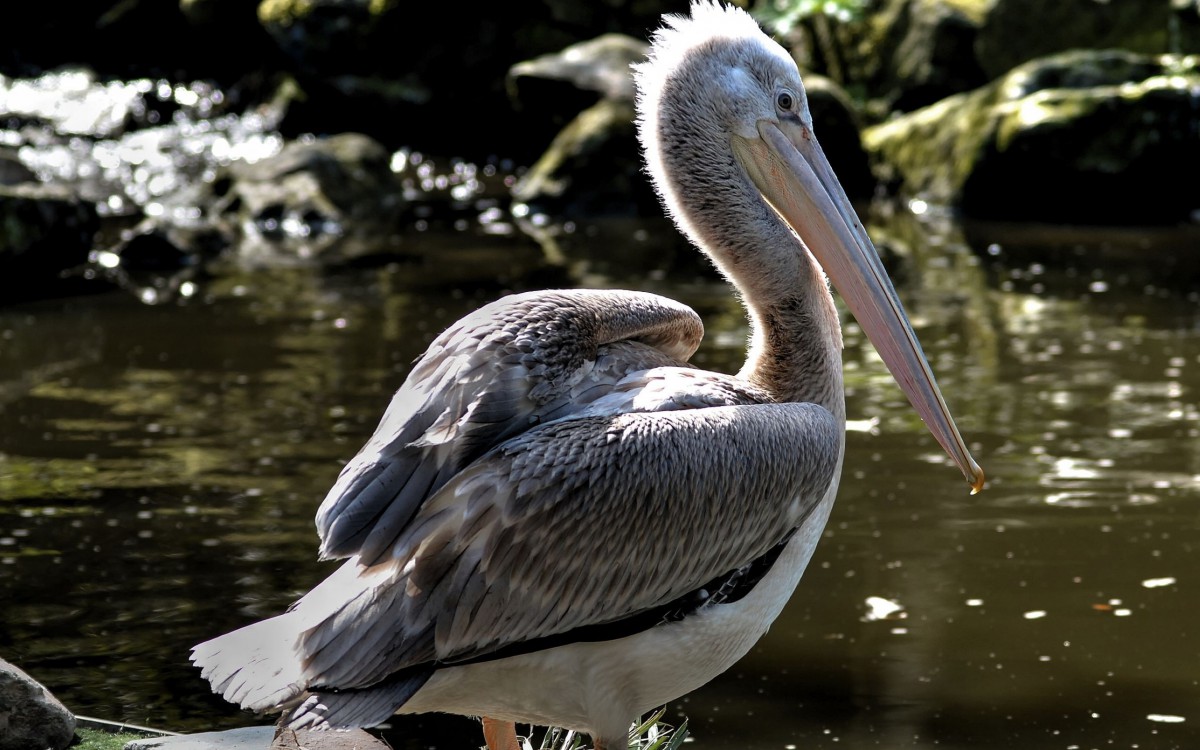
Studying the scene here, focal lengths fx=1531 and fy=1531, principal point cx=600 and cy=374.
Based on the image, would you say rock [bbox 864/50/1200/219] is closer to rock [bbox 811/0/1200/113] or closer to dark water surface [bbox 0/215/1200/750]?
rock [bbox 811/0/1200/113]

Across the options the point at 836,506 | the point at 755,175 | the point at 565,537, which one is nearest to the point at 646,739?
the point at 565,537

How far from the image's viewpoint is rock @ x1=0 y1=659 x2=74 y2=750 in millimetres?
3646

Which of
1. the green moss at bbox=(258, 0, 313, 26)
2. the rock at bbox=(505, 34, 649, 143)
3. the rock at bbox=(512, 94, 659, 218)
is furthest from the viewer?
the green moss at bbox=(258, 0, 313, 26)

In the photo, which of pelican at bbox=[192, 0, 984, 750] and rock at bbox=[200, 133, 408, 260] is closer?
pelican at bbox=[192, 0, 984, 750]

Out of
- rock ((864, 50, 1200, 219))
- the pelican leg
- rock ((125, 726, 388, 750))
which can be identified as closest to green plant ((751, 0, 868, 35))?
rock ((864, 50, 1200, 219))

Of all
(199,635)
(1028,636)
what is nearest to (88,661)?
(199,635)

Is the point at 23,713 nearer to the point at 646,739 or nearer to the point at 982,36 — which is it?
the point at 646,739

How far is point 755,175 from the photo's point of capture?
378 centimetres

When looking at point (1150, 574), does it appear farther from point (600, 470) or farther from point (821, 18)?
point (821, 18)

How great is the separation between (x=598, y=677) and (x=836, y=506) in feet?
10.2

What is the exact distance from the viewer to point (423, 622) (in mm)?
3002

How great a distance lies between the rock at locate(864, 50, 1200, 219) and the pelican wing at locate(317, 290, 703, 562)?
10203 millimetres

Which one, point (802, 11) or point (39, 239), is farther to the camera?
point (802, 11)

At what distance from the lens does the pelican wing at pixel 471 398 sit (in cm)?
311
